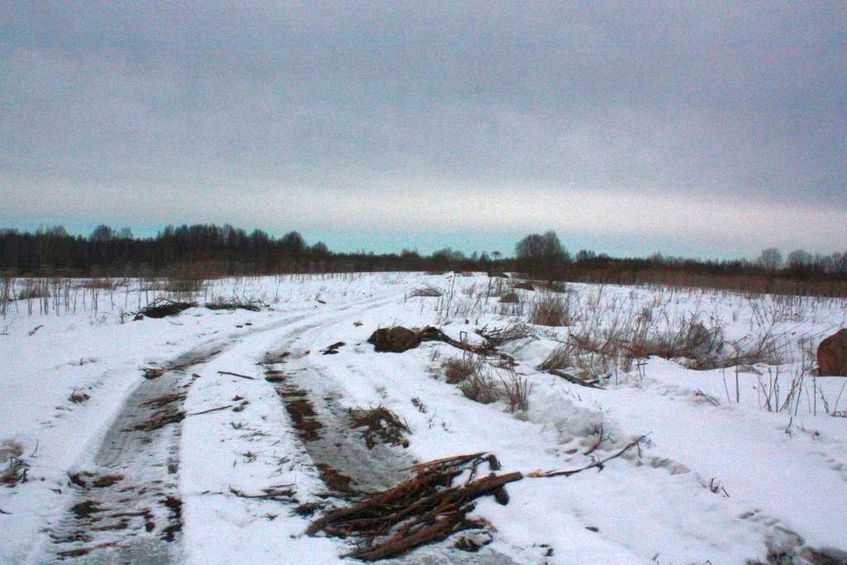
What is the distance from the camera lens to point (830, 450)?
2838 mm

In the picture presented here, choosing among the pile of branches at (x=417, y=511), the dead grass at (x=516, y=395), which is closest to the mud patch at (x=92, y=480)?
the pile of branches at (x=417, y=511)

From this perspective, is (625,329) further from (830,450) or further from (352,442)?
(352,442)

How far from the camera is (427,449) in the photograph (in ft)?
11.9

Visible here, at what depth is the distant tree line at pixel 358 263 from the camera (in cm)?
1905

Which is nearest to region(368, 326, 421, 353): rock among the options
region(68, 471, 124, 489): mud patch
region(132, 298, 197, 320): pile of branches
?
region(68, 471, 124, 489): mud patch

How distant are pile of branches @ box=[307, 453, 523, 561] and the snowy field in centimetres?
8

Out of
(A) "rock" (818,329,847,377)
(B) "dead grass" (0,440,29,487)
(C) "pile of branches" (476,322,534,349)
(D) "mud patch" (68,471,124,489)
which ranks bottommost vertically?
(D) "mud patch" (68,471,124,489)

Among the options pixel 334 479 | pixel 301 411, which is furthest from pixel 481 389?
pixel 334 479

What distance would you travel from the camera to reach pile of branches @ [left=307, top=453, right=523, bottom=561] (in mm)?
2441

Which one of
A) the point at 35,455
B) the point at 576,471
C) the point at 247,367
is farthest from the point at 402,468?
the point at 247,367

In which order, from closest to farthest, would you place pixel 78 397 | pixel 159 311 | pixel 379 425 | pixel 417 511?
pixel 417 511 < pixel 379 425 < pixel 78 397 < pixel 159 311

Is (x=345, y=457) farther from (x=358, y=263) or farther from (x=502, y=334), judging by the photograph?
(x=358, y=263)

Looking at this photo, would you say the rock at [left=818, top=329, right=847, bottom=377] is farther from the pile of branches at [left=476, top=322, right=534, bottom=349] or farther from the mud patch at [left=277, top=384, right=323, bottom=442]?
the mud patch at [left=277, top=384, right=323, bottom=442]

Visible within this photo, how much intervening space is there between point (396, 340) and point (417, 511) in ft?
15.8
